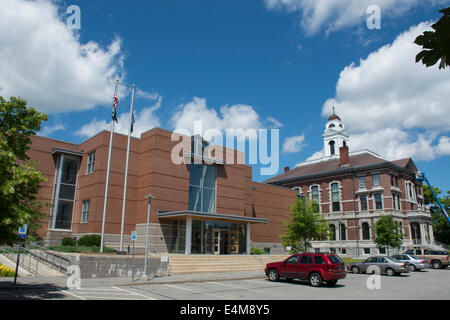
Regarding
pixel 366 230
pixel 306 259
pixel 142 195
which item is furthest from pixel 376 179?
pixel 306 259

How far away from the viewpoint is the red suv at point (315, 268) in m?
17.7

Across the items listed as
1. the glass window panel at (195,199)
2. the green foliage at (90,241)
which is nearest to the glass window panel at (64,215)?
the green foliage at (90,241)

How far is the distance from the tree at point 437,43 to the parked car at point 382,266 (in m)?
26.0

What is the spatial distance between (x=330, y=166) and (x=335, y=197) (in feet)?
20.5

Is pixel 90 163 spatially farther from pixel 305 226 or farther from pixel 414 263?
pixel 414 263

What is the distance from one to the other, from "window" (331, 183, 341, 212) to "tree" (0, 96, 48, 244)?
5109 centimetres

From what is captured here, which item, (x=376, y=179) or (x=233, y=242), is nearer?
(x=233, y=242)

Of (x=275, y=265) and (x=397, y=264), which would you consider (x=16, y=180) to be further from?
(x=397, y=264)

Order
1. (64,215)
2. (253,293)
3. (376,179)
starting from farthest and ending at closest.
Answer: (376,179)
(64,215)
(253,293)

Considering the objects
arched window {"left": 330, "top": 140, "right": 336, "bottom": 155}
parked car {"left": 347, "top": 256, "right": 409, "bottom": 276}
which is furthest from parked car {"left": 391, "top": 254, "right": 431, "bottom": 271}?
arched window {"left": 330, "top": 140, "right": 336, "bottom": 155}

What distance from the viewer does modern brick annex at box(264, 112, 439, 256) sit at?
51406mm

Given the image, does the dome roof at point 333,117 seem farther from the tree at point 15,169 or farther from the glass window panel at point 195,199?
the tree at point 15,169

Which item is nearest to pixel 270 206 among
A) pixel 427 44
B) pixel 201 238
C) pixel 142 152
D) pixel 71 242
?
pixel 201 238

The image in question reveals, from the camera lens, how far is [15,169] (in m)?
11.8
